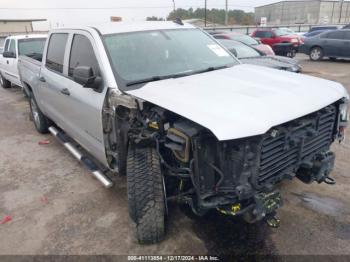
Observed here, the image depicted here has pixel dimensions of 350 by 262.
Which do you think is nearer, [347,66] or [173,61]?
[173,61]

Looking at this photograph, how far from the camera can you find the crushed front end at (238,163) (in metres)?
2.29

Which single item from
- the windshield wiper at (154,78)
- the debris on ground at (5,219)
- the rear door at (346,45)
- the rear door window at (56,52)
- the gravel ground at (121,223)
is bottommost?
the debris on ground at (5,219)

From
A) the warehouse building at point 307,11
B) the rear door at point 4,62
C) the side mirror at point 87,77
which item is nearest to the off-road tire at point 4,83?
the rear door at point 4,62

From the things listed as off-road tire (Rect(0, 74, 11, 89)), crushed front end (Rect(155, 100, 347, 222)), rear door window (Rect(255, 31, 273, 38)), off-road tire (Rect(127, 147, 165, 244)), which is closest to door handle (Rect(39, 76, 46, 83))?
off-road tire (Rect(127, 147, 165, 244))

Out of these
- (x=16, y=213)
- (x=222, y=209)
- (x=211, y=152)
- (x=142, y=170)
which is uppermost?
(x=211, y=152)

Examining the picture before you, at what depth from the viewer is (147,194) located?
271cm

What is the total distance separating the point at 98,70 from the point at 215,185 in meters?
1.73

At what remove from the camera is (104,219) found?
3.32 meters

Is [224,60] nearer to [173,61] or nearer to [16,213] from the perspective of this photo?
[173,61]

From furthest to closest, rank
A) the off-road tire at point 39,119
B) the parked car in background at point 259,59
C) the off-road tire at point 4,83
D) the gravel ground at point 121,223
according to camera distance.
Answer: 1. the off-road tire at point 4,83
2. the parked car in background at point 259,59
3. the off-road tire at point 39,119
4. the gravel ground at point 121,223

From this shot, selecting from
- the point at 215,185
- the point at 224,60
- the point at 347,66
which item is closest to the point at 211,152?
the point at 215,185

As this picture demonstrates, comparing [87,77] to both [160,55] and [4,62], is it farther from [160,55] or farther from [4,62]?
[4,62]

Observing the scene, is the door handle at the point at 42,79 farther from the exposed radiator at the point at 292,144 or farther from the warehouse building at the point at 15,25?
the warehouse building at the point at 15,25

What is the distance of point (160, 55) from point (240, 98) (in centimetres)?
133
